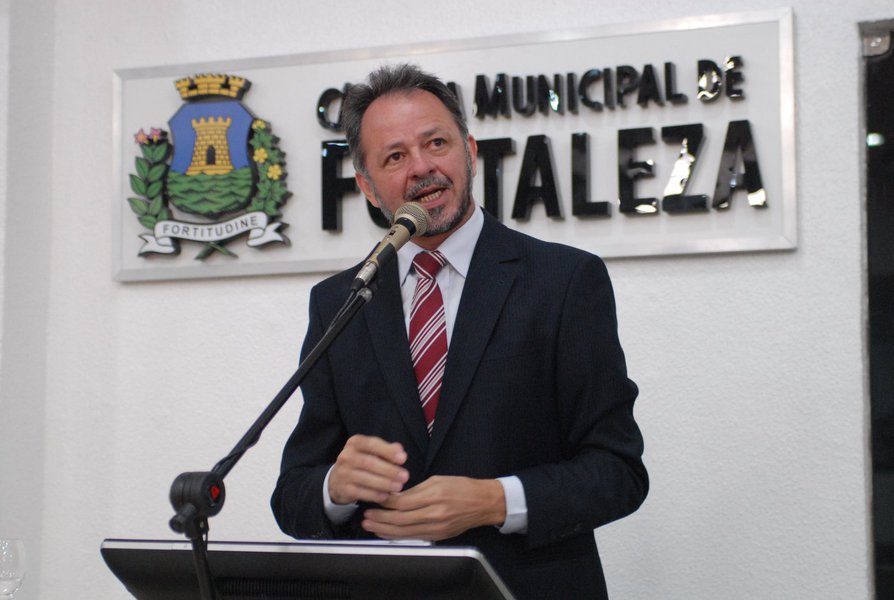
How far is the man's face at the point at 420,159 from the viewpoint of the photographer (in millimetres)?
1823

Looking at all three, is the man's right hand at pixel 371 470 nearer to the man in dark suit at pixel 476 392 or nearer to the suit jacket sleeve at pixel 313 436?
the man in dark suit at pixel 476 392

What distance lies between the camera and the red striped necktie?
5.73 ft

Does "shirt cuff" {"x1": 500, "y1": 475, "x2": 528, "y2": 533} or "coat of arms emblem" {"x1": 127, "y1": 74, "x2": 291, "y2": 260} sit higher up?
"coat of arms emblem" {"x1": 127, "y1": 74, "x2": 291, "y2": 260}

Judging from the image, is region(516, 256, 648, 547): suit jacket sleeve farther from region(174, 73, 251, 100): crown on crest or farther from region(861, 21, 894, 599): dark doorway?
region(174, 73, 251, 100): crown on crest

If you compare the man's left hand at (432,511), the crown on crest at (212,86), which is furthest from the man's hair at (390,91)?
the crown on crest at (212,86)

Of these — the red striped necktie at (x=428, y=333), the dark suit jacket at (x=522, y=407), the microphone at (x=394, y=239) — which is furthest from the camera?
the red striped necktie at (x=428, y=333)

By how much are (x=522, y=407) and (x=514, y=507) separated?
202 millimetres

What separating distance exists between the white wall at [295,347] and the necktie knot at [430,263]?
0.85 metres

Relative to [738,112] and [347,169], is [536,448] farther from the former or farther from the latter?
[347,169]

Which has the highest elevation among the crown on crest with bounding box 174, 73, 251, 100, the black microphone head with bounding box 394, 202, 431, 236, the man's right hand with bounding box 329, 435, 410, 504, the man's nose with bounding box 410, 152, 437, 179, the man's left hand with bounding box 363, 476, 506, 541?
the crown on crest with bounding box 174, 73, 251, 100

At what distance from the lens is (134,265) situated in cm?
300

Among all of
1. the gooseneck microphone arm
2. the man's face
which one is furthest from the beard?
A: the gooseneck microphone arm

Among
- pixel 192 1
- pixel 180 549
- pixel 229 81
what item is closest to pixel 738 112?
pixel 229 81

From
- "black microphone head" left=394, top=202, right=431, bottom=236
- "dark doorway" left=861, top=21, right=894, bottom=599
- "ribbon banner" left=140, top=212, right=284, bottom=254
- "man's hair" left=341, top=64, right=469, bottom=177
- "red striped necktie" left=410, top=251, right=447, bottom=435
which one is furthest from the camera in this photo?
"ribbon banner" left=140, top=212, right=284, bottom=254
